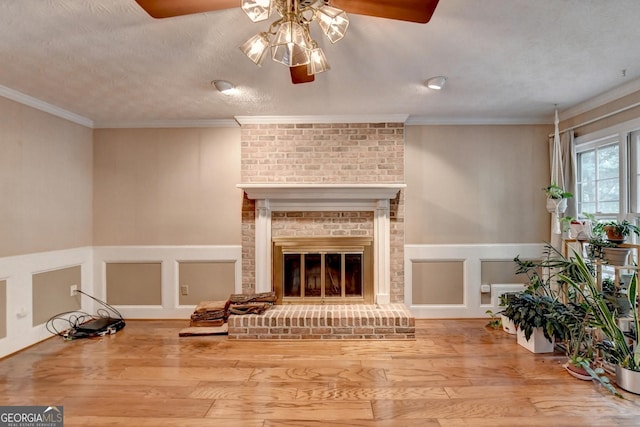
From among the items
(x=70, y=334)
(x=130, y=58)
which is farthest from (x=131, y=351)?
(x=130, y=58)

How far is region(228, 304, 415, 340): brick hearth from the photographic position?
3.29 m

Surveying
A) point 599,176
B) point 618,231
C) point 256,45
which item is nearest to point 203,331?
point 256,45

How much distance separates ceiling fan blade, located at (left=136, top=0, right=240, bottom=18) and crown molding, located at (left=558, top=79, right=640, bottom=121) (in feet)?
10.9

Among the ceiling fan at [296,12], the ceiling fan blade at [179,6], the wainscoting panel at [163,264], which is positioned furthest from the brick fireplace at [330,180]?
the ceiling fan blade at [179,6]

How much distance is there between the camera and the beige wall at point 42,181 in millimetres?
2965

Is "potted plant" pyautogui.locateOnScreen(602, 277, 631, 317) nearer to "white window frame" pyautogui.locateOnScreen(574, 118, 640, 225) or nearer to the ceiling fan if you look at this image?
"white window frame" pyautogui.locateOnScreen(574, 118, 640, 225)

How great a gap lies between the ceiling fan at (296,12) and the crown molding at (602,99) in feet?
8.28

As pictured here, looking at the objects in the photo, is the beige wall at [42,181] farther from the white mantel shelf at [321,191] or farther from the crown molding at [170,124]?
the white mantel shelf at [321,191]

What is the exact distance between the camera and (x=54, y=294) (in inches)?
135

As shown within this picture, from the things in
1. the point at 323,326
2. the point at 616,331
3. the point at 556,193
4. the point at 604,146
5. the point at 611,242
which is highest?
the point at 604,146

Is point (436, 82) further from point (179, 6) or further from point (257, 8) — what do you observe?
point (179, 6)

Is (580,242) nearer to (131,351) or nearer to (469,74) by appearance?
(469,74)

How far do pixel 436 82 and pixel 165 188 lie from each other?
315cm

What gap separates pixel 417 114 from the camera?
12.2 feet
